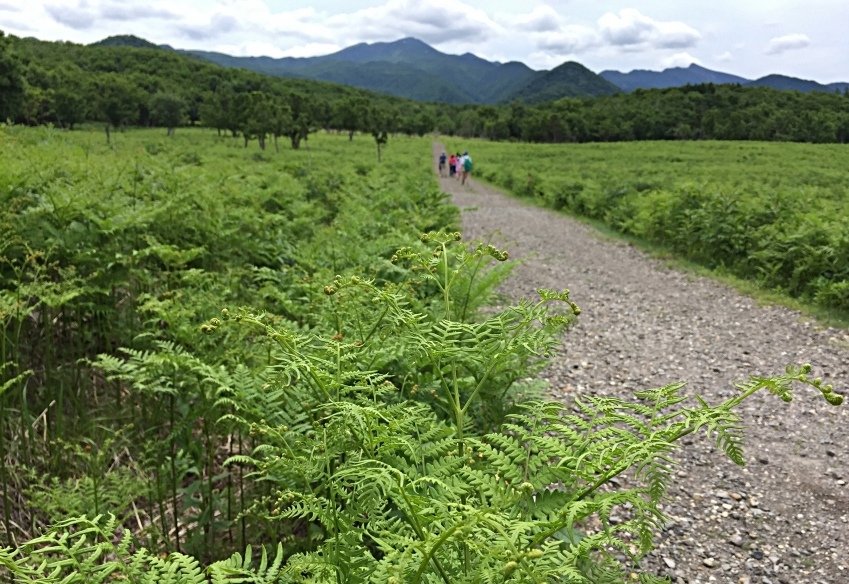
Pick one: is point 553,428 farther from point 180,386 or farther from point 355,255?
point 355,255

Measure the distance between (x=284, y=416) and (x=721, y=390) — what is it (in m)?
5.32

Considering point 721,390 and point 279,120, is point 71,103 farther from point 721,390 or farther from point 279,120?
point 721,390

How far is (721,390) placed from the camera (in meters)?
6.24

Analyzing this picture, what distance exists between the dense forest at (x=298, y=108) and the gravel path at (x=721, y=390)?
1936 inches

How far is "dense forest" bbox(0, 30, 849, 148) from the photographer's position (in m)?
59.6

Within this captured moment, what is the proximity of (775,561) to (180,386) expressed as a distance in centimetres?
364

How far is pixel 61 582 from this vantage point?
134 cm

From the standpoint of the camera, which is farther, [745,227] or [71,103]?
[71,103]

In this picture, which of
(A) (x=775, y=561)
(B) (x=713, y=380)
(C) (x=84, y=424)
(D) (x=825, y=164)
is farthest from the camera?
(D) (x=825, y=164)

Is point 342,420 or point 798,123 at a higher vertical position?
point 798,123

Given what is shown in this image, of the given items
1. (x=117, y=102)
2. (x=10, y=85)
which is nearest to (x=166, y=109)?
(x=117, y=102)

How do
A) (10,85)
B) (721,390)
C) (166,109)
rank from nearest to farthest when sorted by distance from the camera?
(721,390), (10,85), (166,109)

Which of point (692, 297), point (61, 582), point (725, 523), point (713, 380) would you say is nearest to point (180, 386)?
point (61, 582)

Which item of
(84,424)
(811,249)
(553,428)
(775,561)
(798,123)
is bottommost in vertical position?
(775,561)
